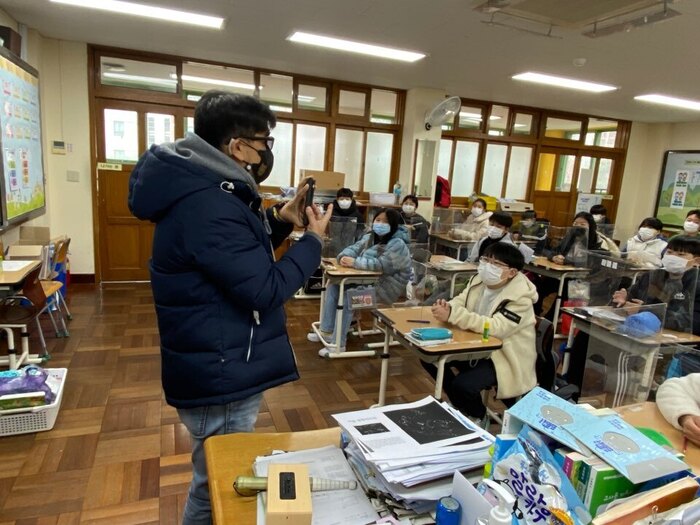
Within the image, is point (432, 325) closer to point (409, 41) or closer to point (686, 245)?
point (686, 245)

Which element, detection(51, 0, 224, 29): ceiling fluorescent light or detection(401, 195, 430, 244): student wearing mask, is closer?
detection(51, 0, 224, 29): ceiling fluorescent light

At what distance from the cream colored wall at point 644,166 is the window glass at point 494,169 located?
2717mm

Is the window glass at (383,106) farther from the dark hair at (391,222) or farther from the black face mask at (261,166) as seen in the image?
the black face mask at (261,166)

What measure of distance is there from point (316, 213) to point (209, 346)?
1.53ft

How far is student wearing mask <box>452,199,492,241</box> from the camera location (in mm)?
6167

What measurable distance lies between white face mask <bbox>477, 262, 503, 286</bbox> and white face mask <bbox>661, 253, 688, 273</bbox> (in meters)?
1.58

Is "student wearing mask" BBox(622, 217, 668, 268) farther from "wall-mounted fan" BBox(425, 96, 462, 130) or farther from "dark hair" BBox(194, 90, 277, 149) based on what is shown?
"dark hair" BBox(194, 90, 277, 149)

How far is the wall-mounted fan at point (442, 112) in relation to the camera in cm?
598

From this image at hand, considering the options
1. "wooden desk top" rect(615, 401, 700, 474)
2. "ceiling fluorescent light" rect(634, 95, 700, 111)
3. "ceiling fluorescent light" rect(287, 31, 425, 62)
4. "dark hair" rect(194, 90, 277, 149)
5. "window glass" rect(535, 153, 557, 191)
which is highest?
"ceiling fluorescent light" rect(634, 95, 700, 111)

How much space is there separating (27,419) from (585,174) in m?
8.95

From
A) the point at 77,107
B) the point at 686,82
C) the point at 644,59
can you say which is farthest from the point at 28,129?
the point at 686,82

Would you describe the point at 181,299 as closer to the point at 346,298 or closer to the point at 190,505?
the point at 190,505

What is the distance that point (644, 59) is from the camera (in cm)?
451

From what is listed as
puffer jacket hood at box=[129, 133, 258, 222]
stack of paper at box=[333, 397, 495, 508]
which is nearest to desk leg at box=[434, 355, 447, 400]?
stack of paper at box=[333, 397, 495, 508]
